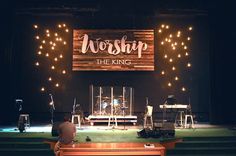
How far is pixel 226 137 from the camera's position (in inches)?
419

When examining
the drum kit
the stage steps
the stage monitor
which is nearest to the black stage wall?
the stage monitor

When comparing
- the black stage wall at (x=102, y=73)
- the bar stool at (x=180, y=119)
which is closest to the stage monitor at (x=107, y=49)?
the black stage wall at (x=102, y=73)

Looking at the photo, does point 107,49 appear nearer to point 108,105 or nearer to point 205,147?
point 108,105

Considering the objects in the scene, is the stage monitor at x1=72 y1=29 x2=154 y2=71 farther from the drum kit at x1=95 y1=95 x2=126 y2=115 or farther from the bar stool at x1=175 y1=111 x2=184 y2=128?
the bar stool at x1=175 y1=111 x2=184 y2=128

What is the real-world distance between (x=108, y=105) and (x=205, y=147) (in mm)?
4799

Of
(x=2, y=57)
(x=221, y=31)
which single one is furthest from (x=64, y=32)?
(x=221, y=31)

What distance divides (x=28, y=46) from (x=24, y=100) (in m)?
1.96

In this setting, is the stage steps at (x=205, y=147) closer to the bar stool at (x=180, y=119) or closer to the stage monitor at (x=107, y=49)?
the bar stool at (x=180, y=119)

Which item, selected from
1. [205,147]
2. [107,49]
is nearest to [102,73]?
[107,49]

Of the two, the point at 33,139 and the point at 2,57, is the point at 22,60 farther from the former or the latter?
the point at 33,139

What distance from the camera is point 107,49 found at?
14.8m

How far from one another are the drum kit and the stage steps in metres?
4.02

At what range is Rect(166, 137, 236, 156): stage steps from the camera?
33.1ft

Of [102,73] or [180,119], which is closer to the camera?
[180,119]
